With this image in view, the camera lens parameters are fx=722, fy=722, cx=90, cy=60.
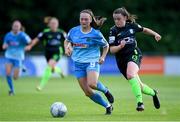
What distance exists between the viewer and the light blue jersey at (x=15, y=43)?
76.6 ft

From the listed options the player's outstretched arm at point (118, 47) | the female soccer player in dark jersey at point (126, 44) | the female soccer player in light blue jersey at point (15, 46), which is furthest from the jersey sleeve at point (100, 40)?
the female soccer player in light blue jersey at point (15, 46)

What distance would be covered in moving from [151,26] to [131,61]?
107 feet

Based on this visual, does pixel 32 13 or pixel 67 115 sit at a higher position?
pixel 32 13

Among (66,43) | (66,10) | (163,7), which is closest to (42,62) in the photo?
(66,10)

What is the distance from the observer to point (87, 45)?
14922 mm

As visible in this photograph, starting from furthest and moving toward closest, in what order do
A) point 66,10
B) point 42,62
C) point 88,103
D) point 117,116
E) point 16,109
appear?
point 66,10
point 42,62
point 88,103
point 16,109
point 117,116

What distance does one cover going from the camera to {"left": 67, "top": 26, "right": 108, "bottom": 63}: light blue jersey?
1492 cm

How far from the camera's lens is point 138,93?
14.4m

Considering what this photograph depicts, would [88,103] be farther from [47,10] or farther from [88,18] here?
[47,10]

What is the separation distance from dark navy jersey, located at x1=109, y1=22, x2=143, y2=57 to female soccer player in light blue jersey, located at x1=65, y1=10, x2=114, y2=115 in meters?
0.23

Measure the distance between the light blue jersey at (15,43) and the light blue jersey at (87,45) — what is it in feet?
27.7

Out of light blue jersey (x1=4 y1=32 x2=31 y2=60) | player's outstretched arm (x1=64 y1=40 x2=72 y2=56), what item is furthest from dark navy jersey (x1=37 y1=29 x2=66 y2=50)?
player's outstretched arm (x1=64 y1=40 x2=72 y2=56)

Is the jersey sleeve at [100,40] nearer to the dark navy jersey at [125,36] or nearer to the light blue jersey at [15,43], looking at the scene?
the dark navy jersey at [125,36]

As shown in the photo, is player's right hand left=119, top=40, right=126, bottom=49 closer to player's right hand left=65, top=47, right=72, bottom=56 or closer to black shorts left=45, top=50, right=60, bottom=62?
player's right hand left=65, top=47, right=72, bottom=56
